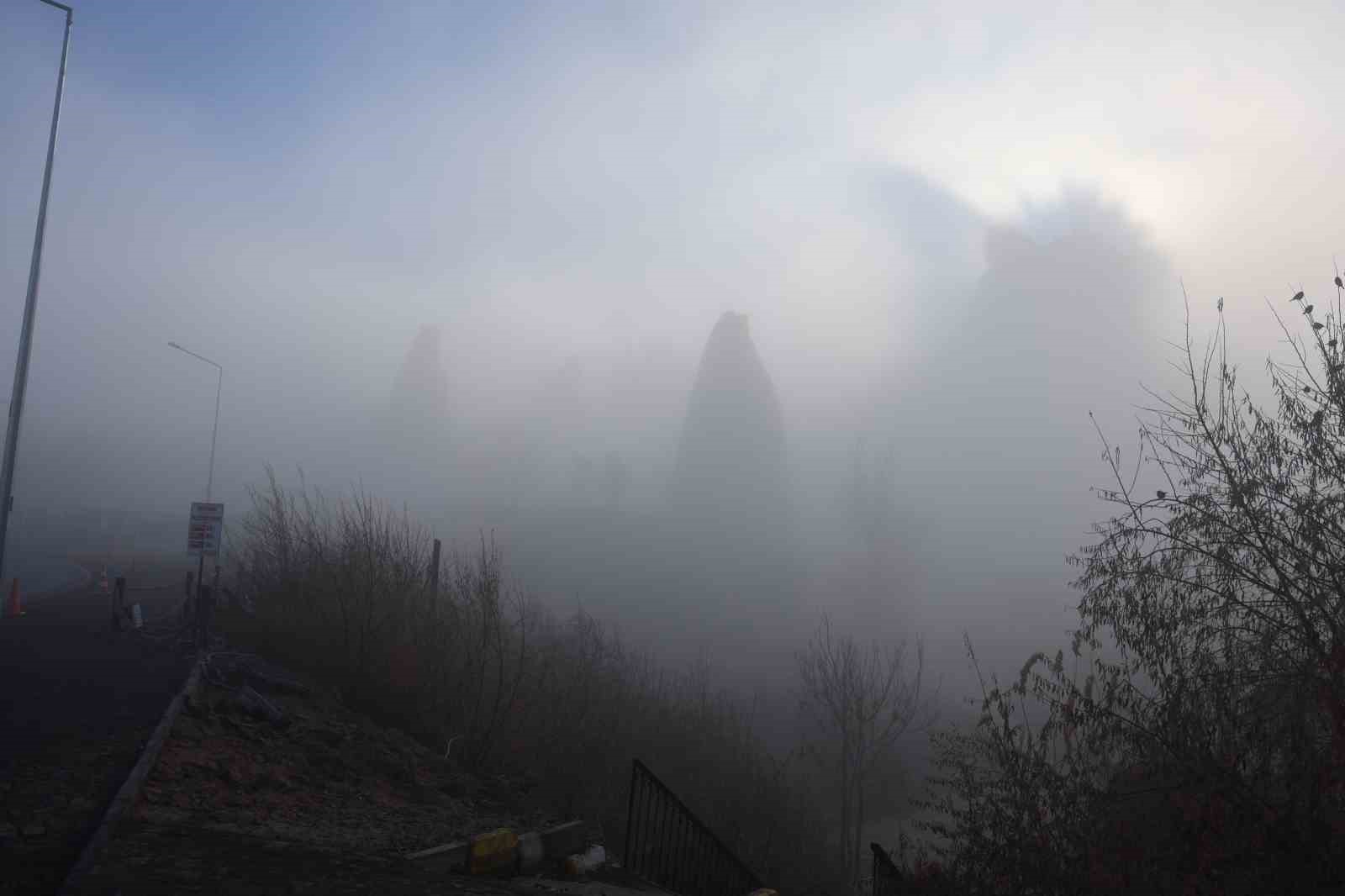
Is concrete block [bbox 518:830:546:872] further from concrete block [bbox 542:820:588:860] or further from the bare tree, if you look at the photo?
the bare tree

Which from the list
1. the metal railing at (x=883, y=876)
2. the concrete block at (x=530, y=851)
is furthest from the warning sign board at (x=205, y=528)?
the metal railing at (x=883, y=876)

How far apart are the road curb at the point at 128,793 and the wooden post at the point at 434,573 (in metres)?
8.31

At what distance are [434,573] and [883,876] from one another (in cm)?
1424

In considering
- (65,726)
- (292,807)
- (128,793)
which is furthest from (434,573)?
(128,793)

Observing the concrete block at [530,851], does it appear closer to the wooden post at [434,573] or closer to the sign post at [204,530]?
the wooden post at [434,573]

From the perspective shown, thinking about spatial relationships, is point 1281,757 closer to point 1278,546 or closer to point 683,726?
point 1278,546

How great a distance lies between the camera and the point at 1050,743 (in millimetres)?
10898

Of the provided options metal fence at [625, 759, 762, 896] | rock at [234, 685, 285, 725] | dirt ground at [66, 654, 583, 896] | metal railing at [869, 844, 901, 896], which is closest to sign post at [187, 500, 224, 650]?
dirt ground at [66, 654, 583, 896]

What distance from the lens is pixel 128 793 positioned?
8.48 metres

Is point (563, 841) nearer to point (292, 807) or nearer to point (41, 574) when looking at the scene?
point (292, 807)

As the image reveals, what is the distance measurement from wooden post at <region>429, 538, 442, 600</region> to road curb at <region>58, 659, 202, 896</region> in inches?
327

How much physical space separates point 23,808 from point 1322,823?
11.5 meters

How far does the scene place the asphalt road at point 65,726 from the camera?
24.1ft

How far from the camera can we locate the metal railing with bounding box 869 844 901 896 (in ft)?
35.4
